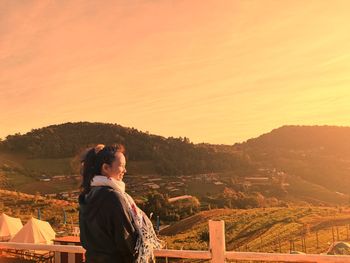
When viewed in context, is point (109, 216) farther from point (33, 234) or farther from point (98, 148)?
point (33, 234)

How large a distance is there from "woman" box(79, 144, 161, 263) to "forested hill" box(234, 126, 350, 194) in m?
99.5

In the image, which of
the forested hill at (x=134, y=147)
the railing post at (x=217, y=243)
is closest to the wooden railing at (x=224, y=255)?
the railing post at (x=217, y=243)

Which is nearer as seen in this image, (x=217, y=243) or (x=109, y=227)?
(x=109, y=227)

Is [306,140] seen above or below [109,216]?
above

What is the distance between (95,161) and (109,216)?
1.50 ft

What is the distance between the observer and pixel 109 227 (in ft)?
10.1

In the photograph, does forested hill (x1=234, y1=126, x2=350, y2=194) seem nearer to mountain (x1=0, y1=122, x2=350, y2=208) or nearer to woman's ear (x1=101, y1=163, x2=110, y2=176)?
mountain (x1=0, y1=122, x2=350, y2=208)

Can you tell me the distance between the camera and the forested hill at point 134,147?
11125 centimetres

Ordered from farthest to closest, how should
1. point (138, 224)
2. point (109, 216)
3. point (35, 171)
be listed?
point (35, 171), point (138, 224), point (109, 216)

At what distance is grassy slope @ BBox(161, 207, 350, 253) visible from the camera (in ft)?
94.7

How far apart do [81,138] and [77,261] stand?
376 ft

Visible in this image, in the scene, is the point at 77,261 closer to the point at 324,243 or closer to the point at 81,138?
the point at 324,243

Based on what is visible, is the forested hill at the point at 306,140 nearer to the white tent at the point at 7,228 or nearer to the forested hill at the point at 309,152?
the forested hill at the point at 309,152

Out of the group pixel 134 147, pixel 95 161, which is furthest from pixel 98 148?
pixel 134 147
